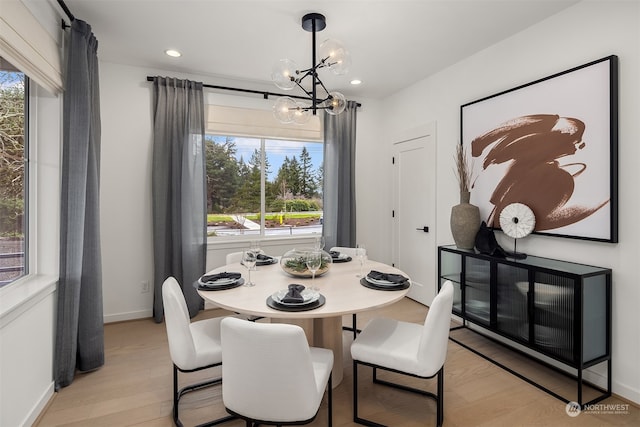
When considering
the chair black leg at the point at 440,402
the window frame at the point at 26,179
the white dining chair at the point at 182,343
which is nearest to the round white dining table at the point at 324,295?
the white dining chair at the point at 182,343

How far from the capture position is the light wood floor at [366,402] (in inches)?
76.1

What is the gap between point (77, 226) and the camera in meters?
2.32

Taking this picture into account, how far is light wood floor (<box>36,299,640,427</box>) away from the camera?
193 cm

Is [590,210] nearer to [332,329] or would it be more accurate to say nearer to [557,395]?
[557,395]

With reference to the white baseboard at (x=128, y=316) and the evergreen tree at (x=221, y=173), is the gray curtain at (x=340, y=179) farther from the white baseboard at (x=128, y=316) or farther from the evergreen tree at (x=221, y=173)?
the white baseboard at (x=128, y=316)

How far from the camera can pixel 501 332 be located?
2576 millimetres

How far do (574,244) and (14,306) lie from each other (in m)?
3.53

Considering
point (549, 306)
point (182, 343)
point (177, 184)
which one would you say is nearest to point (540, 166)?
point (549, 306)

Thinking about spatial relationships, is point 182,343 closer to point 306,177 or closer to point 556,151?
point 556,151

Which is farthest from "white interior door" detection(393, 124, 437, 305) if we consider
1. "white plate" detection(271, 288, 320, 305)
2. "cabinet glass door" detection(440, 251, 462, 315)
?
"white plate" detection(271, 288, 320, 305)

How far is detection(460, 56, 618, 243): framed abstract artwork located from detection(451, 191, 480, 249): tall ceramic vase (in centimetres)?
15

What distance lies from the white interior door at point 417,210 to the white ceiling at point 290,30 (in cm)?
93

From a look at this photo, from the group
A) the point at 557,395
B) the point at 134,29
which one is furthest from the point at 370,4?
the point at 557,395

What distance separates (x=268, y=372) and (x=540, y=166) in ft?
8.28
